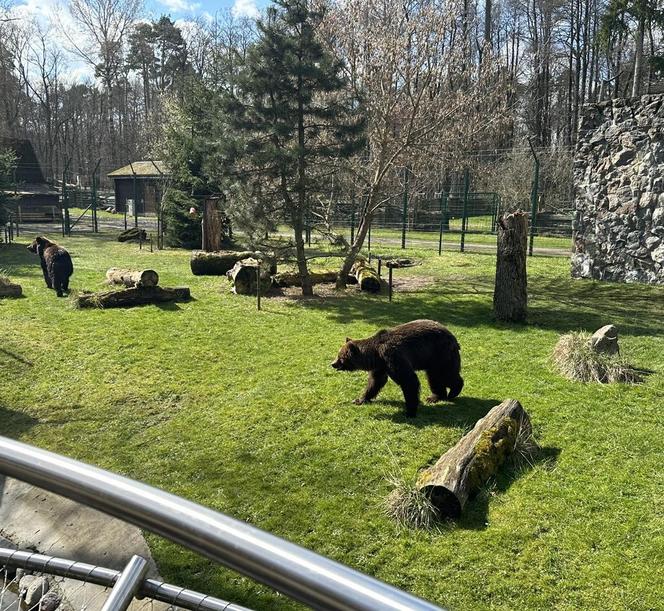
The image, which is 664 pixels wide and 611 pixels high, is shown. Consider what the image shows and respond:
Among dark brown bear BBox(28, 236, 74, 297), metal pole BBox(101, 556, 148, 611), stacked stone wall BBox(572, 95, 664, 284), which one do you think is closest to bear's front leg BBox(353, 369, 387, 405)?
metal pole BBox(101, 556, 148, 611)

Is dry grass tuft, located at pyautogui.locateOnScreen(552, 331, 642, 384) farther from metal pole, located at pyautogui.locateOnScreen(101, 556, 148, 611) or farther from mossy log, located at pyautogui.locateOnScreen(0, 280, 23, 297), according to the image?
mossy log, located at pyautogui.locateOnScreen(0, 280, 23, 297)

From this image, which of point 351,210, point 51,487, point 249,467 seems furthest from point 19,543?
point 351,210

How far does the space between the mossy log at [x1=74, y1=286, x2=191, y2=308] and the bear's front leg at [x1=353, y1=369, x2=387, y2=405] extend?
20.6 ft

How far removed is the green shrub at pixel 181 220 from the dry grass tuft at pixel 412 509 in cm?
1773

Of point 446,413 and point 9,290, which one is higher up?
point 9,290

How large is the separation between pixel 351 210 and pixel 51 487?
63.4ft

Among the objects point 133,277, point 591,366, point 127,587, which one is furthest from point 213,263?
point 127,587

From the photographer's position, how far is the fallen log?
37.0 feet

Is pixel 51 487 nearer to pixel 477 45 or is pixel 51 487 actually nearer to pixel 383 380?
pixel 383 380

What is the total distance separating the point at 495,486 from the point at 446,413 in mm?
1474

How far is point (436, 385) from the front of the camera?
19.5 ft

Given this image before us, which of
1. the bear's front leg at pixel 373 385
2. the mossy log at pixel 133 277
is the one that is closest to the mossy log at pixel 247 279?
the mossy log at pixel 133 277

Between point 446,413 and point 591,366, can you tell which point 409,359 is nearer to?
point 446,413

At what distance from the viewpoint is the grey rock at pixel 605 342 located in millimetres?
6943
